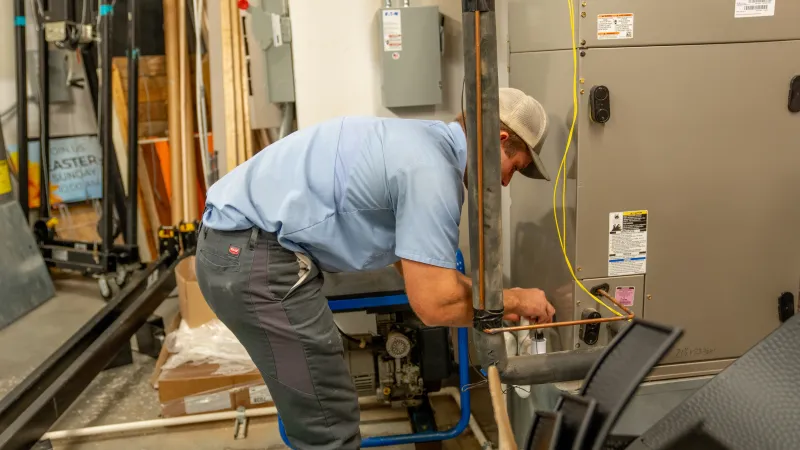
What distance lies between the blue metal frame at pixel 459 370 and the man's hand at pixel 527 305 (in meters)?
0.50

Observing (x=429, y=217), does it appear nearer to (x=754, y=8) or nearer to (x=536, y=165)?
(x=536, y=165)

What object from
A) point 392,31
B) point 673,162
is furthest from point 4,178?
point 673,162

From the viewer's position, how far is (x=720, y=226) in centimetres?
165

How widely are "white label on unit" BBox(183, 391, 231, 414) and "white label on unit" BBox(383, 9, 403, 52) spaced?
4.74 ft

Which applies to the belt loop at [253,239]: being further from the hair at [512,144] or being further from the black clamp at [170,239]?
the black clamp at [170,239]

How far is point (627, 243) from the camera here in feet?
5.30

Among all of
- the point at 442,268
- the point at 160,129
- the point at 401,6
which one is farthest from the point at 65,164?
the point at 442,268

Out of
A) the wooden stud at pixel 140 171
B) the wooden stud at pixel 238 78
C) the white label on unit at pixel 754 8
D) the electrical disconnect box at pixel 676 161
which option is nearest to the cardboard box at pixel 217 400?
the wooden stud at pixel 238 78

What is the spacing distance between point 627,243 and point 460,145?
0.57 m

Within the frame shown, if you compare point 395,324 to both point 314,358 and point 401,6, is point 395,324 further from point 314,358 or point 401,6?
point 401,6

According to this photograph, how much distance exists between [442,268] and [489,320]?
153 mm

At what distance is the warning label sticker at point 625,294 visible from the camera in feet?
5.40

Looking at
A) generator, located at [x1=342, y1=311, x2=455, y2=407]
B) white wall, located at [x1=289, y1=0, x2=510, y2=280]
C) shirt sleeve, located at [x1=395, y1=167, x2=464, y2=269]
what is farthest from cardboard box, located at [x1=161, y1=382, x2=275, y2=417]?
shirt sleeve, located at [x1=395, y1=167, x2=464, y2=269]

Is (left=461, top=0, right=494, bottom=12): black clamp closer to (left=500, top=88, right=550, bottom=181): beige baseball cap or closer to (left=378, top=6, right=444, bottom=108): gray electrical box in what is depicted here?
(left=500, top=88, right=550, bottom=181): beige baseball cap
